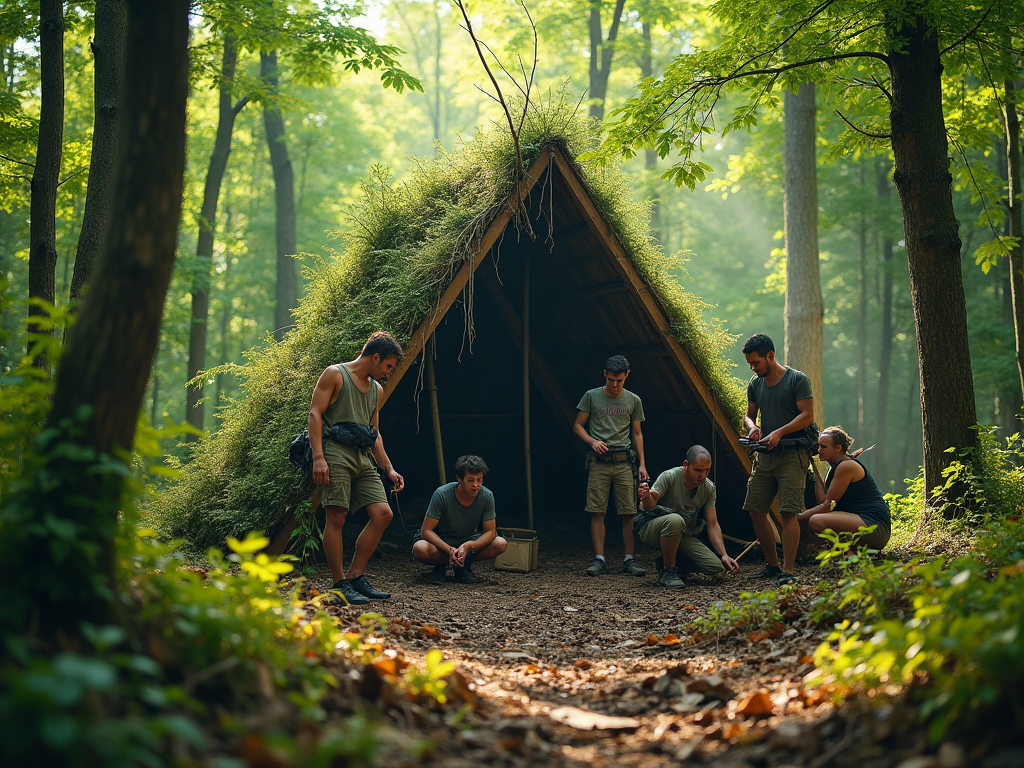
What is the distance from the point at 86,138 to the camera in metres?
9.53

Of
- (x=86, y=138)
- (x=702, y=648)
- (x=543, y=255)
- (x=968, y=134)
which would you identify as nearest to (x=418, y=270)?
(x=543, y=255)

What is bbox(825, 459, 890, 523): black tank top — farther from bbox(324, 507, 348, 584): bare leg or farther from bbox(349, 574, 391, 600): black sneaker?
bbox(324, 507, 348, 584): bare leg

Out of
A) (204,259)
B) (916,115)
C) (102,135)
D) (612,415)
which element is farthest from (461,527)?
(204,259)

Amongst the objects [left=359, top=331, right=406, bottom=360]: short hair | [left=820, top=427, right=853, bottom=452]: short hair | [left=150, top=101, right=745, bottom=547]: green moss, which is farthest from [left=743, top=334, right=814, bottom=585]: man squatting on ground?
[left=359, top=331, right=406, bottom=360]: short hair

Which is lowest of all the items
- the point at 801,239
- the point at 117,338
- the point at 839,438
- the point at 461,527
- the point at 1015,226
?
the point at 461,527

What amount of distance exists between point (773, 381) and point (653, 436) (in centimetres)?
256

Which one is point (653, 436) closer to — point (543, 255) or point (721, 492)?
point (721, 492)

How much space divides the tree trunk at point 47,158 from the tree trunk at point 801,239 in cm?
839

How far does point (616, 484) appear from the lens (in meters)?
6.77

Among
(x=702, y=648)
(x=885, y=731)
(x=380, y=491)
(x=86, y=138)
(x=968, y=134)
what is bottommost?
(x=702, y=648)

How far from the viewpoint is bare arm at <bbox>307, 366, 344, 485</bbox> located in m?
4.66

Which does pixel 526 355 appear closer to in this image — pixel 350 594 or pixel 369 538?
pixel 369 538

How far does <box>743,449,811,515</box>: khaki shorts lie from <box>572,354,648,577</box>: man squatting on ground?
1104 mm

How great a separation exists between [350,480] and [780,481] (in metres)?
3.30
